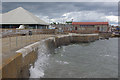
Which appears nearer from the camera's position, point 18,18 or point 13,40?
point 13,40

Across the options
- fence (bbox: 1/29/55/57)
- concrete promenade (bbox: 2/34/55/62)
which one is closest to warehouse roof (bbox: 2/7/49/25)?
fence (bbox: 1/29/55/57)

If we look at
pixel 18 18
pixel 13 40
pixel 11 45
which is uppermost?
pixel 18 18

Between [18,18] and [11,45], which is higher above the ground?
[18,18]

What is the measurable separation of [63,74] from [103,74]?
323cm

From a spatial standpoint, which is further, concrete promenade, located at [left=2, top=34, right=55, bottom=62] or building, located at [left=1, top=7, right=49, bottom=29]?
building, located at [left=1, top=7, right=49, bottom=29]

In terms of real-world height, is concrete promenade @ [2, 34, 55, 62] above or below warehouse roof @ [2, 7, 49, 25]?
below

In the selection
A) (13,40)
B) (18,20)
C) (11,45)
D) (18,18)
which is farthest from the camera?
(18,18)

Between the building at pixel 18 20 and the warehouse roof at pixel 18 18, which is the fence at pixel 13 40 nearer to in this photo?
the building at pixel 18 20

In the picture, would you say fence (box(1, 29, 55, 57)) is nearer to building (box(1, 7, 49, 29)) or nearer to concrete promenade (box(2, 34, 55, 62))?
concrete promenade (box(2, 34, 55, 62))

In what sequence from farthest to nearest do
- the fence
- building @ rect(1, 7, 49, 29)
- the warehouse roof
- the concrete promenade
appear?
the warehouse roof < building @ rect(1, 7, 49, 29) < the fence < the concrete promenade

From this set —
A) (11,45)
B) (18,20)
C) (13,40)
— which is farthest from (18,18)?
(11,45)

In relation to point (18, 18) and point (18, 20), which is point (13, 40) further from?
point (18, 18)

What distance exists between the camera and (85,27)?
7375 centimetres

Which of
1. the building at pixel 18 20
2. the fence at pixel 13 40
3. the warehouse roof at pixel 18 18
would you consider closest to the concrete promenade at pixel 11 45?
the fence at pixel 13 40
